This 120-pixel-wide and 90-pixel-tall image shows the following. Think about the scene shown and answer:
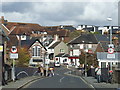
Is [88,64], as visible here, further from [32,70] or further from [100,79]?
[100,79]

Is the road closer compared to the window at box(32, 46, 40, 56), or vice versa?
the road

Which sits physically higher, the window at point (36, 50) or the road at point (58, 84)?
the window at point (36, 50)

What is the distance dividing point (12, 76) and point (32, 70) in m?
17.9

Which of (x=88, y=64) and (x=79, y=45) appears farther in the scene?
(x=79, y=45)

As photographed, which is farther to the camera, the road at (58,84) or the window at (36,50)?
the window at (36,50)

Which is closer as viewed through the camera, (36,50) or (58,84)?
(58,84)

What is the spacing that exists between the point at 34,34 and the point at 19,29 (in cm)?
1082

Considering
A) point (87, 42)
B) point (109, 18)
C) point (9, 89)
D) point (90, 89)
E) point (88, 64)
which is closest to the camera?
point (9, 89)

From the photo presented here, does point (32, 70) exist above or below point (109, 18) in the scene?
below

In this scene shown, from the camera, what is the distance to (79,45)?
114 metres

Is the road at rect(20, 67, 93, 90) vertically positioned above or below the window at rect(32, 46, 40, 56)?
below

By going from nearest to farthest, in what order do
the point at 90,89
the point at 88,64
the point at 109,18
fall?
the point at 90,89, the point at 109,18, the point at 88,64

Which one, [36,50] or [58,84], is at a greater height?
[36,50]

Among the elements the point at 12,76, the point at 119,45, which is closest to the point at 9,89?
the point at 12,76
